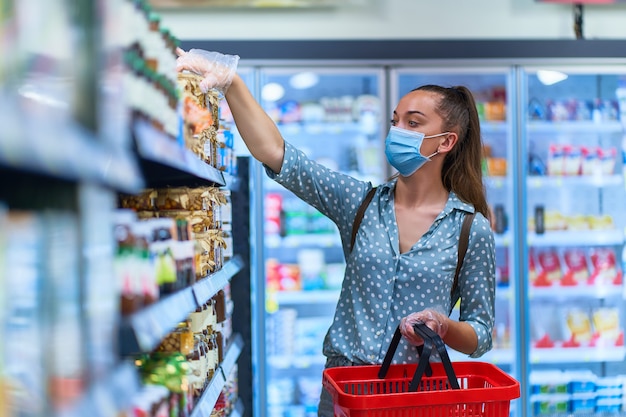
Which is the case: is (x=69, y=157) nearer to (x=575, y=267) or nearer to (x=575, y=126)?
(x=575, y=126)

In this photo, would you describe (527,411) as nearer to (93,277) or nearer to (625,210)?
(625,210)

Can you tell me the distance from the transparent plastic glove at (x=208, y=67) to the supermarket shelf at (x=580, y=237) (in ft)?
9.31

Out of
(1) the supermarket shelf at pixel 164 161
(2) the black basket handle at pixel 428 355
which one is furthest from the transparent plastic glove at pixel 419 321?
(1) the supermarket shelf at pixel 164 161

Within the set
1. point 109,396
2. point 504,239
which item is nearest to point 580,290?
point 504,239

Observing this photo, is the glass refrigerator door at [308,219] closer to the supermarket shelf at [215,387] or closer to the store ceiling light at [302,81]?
the store ceiling light at [302,81]

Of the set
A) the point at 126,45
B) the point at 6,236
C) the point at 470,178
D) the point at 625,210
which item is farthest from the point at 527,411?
the point at 6,236

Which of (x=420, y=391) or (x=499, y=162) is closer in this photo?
(x=420, y=391)

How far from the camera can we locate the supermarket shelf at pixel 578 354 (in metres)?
4.43

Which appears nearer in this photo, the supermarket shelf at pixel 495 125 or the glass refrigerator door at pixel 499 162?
the glass refrigerator door at pixel 499 162

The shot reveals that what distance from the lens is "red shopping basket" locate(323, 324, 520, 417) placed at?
1.74 m

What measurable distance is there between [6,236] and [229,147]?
193 cm

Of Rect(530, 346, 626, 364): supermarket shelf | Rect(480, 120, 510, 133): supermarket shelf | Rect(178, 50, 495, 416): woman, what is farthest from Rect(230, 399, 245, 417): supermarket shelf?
Rect(480, 120, 510, 133): supermarket shelf

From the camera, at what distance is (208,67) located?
2014 millimetres

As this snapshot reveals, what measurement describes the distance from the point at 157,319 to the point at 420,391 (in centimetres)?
84
